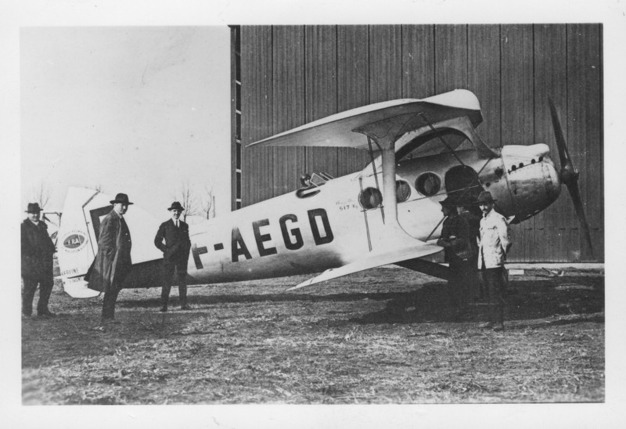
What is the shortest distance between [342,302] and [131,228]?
2279 mm

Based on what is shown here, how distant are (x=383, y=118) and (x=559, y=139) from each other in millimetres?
1833

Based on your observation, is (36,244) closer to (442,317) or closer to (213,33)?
(213,33)

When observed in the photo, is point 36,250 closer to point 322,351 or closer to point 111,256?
point 111,256

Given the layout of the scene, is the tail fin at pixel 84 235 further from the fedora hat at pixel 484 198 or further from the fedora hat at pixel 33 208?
the fedora hat at pixel 484 198

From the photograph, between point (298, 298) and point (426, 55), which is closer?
point (426, 55)

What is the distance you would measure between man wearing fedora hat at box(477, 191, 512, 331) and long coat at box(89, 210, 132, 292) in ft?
11.5

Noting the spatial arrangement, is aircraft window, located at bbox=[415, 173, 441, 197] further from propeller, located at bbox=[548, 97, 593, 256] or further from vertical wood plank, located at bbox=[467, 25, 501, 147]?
propeller, located at bbox=[548, 97, 593, 256]

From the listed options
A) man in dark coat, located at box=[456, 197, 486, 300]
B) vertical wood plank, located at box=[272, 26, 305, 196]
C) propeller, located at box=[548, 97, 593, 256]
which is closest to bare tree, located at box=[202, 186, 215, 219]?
vertical wood plank, located at box=[272, 26, 305, 196]

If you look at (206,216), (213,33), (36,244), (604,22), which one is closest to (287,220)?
(206,216)

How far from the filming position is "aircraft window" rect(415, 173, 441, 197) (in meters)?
5.30

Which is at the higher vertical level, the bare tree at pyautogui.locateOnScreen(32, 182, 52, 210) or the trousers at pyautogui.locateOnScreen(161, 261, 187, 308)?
the bare tree at pyautogui.locateOnScreen(32, 182, 52, 210)

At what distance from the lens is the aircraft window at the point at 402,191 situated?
5.30m

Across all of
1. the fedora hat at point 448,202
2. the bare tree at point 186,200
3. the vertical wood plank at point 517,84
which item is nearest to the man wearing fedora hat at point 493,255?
the fedora hat at point 448,202

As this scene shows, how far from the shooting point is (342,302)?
5578mm
